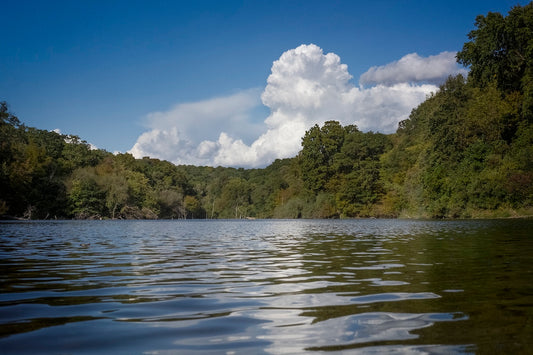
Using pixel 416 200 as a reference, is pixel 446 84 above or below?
above

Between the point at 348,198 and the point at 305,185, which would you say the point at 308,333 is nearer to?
the point at 348,198

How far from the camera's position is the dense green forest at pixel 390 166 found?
169 ft

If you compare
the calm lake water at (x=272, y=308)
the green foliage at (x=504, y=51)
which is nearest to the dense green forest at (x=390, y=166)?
the green foliage at (x=504, y=51)

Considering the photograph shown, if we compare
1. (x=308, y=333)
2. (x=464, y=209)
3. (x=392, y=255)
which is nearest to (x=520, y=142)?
(x=464, y=209)

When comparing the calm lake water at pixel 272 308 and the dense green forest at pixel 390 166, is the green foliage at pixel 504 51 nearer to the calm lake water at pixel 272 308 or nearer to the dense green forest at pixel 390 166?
the dense green forest at pixel 390 166

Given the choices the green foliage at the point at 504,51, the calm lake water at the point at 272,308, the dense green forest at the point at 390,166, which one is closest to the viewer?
the calm lake water at the point at 272,308

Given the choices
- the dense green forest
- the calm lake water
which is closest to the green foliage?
the dense green forest

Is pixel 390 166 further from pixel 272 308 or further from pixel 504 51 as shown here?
pixel 272 308

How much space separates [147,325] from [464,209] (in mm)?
58990

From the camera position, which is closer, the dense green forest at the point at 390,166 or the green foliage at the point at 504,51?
the green foliage at the point at 504,51

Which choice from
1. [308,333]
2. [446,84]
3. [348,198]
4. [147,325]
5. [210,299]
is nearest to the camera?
[308,333]

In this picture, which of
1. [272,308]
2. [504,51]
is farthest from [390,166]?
[272,308]

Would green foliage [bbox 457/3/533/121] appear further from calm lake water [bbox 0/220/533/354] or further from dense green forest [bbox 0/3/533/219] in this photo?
calm lake water [bbox 0/220/533/354]

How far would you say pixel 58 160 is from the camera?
96.4m
